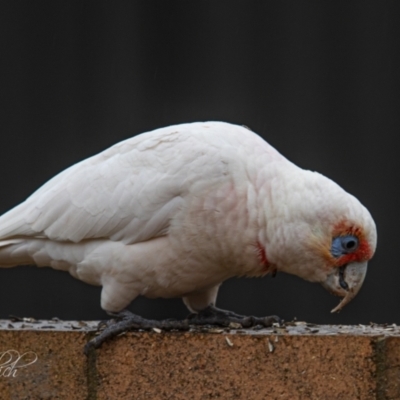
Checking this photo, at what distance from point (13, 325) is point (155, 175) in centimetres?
92

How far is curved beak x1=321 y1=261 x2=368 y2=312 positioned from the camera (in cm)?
480

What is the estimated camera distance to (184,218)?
16.0 feet

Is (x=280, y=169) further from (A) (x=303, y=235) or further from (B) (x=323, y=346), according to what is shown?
(B) (x=323, y=346)

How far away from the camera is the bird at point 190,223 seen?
4.74 meters

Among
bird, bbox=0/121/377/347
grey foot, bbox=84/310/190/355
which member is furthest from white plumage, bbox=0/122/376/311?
grey foot, bbox=84/310/190/355

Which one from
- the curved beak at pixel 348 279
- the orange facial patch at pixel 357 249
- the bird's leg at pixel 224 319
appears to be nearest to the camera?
the orange facial patch at pixel 357 249

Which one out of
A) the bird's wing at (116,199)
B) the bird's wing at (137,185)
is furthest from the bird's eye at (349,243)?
the bird's wing at (116,199)

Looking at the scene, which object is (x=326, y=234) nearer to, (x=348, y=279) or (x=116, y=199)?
(x=348, y=279)

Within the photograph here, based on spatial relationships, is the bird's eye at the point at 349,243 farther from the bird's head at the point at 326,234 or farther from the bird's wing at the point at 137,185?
the bird's wing at the point at 137,185

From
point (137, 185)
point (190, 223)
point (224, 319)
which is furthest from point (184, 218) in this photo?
point (224, 319)

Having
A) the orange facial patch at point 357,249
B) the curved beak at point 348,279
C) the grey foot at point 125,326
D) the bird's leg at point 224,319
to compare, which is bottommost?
the bird's leg at point 224,319

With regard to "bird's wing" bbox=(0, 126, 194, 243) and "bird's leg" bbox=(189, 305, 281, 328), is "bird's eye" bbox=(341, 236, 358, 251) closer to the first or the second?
"bird's leg" bbox=(189, 305, 281, 328)

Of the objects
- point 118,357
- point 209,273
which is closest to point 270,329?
point 209,273

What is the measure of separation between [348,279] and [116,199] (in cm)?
110
